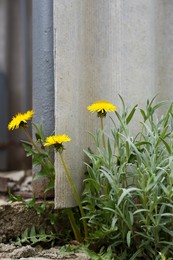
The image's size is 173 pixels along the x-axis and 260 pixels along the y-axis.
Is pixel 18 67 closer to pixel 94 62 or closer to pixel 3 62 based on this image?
pixel 3 62

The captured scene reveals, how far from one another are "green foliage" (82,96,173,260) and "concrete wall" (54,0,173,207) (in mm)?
121

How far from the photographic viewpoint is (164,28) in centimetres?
170

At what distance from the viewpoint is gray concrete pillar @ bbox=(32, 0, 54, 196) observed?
149cm

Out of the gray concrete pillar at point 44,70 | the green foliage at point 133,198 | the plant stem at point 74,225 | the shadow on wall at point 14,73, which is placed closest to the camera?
the green foliage at point 133,198

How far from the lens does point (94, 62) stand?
1507 millimetres

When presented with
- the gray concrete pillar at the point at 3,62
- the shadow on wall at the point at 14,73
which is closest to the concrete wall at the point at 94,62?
the shadow on wall at the point at 14,73

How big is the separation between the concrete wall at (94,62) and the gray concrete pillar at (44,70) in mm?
121

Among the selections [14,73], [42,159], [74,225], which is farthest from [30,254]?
[14,73]

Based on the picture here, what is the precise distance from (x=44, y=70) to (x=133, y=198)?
609 mm

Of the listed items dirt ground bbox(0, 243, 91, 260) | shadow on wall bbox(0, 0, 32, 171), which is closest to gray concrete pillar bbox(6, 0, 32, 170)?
shadow on wall bbox(0, 0, 32, 171)

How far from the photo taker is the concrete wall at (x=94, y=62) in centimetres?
136

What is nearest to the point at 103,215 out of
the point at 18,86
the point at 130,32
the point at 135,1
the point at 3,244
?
the point at 3,244

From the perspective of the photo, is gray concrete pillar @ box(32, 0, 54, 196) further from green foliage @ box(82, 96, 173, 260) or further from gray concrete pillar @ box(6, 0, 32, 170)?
gray concrete pillar @ box(6, 0, 32, 170)

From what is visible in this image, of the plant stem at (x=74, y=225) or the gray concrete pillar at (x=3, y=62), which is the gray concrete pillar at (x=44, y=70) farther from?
the gray concrete pillar at (x=3, y=62)
